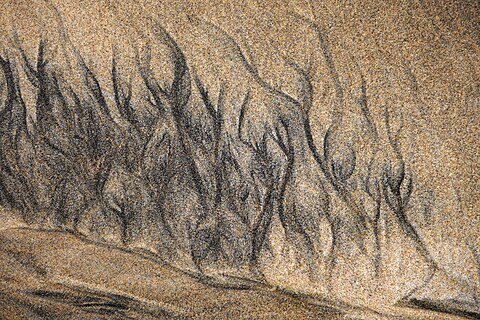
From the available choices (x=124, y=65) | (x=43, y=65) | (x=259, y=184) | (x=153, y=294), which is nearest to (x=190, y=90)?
(x=124, y=65)

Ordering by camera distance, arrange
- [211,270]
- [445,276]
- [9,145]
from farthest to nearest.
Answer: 1. [9,145]
2. [211,270]
3. [445,276]

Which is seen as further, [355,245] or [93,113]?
[93,113]

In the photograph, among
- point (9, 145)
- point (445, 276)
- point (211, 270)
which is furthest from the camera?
point (9, 145)

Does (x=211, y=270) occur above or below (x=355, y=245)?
below

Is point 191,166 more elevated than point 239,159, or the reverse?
point 239,159

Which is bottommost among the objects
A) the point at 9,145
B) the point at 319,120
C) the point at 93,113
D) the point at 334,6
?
the point at 9,145

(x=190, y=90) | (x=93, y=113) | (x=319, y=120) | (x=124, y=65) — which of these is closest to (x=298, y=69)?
(x=319, y=120)

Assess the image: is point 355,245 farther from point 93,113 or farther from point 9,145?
point 9,145
